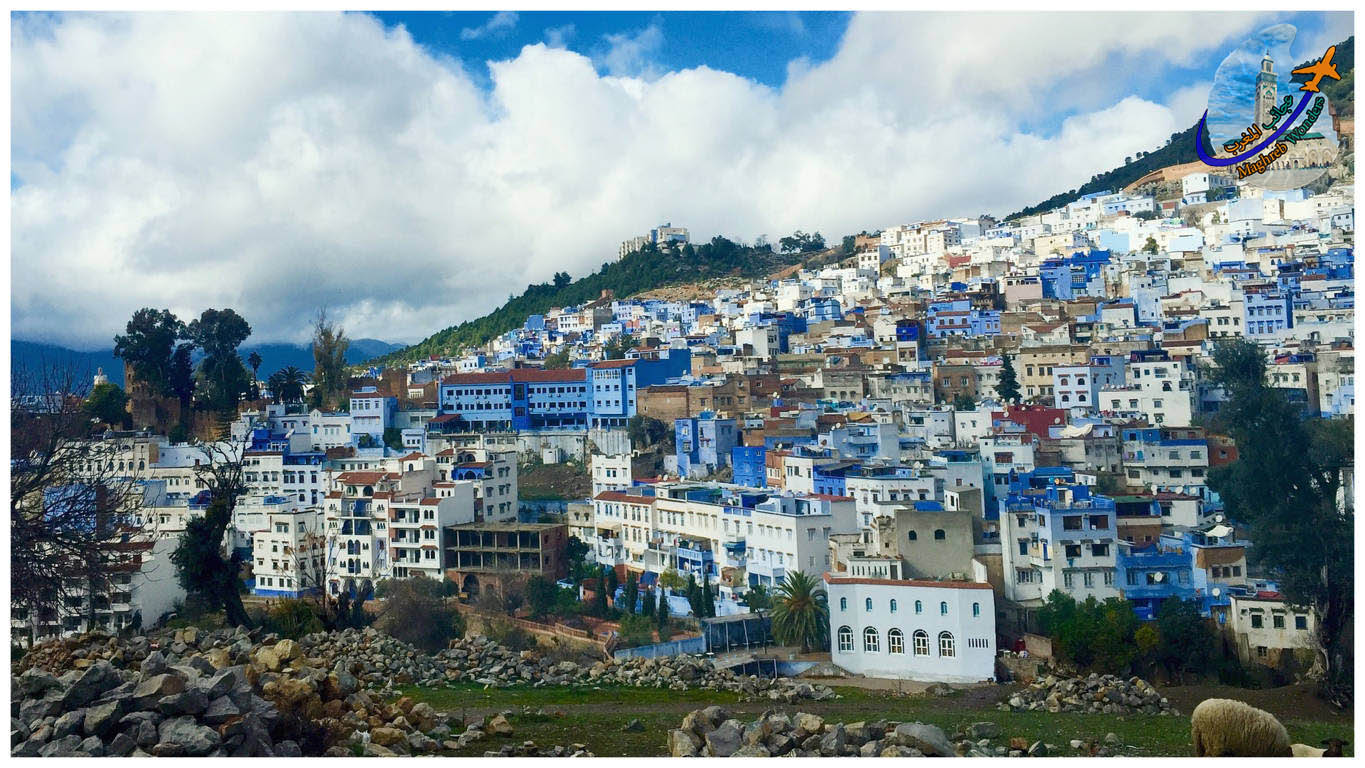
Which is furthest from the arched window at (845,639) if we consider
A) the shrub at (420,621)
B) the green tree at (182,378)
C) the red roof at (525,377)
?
the green tree at (182,378)

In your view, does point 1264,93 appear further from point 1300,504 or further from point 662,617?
point 662,617

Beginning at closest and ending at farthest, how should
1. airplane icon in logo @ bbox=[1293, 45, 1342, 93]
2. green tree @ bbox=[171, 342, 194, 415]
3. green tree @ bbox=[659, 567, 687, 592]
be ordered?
airplane icon in logo @ bbox=[1293, 45, 1342, 93]
green tree @ bbox=[659, 567, 687, 592]
green tree @ bbox=[171, 342, 194, 415]

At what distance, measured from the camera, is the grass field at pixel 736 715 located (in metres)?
6.91

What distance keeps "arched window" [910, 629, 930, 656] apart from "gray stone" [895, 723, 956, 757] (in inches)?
186

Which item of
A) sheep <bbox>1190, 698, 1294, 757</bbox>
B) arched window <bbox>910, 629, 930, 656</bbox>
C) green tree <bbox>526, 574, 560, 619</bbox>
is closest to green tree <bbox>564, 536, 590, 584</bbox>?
green tree <bbox>526, 574, 560, 619</bbox>

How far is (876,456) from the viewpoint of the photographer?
53.0 feet

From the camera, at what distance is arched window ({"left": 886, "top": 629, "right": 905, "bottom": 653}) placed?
429 inches

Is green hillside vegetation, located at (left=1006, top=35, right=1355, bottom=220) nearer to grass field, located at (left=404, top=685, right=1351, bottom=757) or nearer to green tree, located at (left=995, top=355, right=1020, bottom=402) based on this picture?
green tree, located at (left=995, top=355, right=1020, bottom=402)

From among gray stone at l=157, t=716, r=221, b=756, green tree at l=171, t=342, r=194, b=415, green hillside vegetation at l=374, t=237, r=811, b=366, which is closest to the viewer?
gray stone at l=157, t=716, r=221, b=756

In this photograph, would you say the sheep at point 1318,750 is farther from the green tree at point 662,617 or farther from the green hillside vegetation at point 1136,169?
the green hillside vegetation at point 1136,169

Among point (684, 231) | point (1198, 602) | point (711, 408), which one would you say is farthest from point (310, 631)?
point (684, 231)

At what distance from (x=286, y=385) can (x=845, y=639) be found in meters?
16.0

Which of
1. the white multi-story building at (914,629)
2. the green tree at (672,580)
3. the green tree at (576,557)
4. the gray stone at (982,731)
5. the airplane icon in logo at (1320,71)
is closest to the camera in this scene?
the gray stone at (982,731)

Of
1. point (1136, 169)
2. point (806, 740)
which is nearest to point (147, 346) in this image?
point (806, 740)
